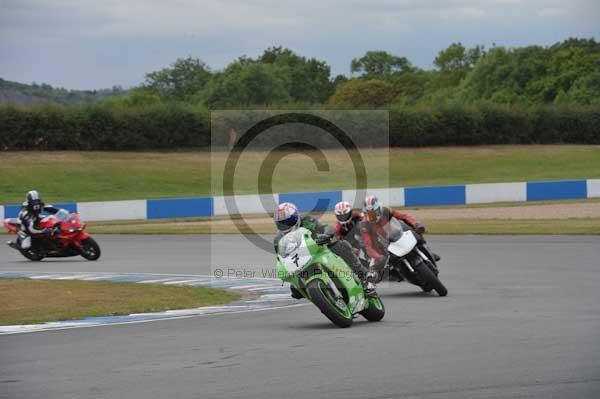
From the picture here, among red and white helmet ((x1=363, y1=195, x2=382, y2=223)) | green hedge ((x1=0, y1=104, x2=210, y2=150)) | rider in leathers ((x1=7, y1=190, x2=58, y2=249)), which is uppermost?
green hedge ((x1=0, y1=104, x2=210, y2=150))

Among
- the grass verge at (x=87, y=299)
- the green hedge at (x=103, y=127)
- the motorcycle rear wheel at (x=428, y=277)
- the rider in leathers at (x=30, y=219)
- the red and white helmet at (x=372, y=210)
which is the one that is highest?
the green hedge at (x=103, y=127)

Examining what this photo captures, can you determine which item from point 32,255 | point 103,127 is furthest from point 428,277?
point 103,127

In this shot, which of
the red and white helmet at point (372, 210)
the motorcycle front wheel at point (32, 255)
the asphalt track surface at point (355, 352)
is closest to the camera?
the asphalt track surface at point (355, 352)

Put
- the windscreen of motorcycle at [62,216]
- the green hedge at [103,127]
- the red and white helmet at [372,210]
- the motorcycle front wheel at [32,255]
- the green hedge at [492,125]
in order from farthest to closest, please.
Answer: the green hedge at [492,125] < the green hedge at [103,127] < the motorcycle front wheel at [32,255] < the windscreen of motorcycle at [62,216] < the red and white helmet at [372,210]

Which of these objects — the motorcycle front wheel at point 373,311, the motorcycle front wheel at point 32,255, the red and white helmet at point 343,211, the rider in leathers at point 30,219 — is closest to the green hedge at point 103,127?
the motorcycle front wheel at point 32,255

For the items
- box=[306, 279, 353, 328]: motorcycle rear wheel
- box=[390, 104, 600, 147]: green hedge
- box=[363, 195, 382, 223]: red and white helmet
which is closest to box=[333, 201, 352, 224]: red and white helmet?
box=[363, 195, 382, 223]: red and white helmet

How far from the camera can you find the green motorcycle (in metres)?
9.97

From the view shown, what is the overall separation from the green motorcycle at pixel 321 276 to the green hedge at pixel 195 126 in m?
39.8

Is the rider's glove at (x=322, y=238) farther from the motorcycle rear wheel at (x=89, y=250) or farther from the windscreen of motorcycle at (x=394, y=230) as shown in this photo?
the motorcycle rear wheel at (x=89, y=250)

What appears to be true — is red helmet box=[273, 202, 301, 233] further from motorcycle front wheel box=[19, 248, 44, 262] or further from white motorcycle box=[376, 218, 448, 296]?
motorcycle front wheel box=[19, 248, 44, 262]

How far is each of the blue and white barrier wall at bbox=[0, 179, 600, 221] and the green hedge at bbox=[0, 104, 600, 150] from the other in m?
16.8

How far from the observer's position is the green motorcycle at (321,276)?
9969mm

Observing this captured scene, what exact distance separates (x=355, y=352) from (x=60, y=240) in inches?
513

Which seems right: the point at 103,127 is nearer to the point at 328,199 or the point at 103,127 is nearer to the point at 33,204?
the point at 328,199
